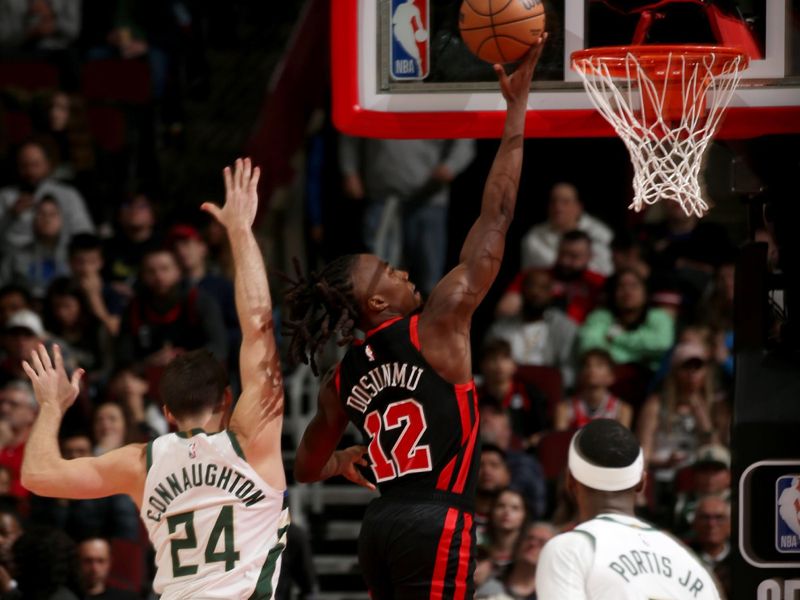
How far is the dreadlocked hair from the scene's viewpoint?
5.22 meters

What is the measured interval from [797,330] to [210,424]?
8.73 feet

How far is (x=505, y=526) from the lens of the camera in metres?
8.80

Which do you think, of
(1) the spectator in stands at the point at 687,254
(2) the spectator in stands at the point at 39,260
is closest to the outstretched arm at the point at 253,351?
(1) the spectator in stands at the point at 687,254

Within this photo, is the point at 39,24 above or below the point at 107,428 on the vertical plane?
above

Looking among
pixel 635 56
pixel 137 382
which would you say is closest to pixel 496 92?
pixel 635 56

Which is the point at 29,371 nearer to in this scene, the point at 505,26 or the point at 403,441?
the point at 403,441

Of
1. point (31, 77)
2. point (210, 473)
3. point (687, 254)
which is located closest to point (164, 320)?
point (687, 254)

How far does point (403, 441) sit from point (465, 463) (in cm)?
22

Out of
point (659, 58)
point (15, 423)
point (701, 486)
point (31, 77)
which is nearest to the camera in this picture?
point (659, 58)

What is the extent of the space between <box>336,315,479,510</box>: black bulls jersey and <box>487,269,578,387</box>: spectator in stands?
5443mm

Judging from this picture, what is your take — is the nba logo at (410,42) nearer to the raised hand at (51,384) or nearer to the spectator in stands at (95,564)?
the raised hand at (51,384)

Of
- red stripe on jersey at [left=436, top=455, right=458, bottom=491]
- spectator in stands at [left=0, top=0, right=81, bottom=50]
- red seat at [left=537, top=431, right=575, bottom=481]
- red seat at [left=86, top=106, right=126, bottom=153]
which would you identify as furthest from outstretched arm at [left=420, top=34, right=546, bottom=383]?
spectator in stands at [left=0, top=0, right=81, bottom=50]

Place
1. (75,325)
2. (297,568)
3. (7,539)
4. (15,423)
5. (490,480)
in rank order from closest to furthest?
(7,539) < (297,568) < (490,480) < (15,423) < (75,325)

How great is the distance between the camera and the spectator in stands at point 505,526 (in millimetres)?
8766
